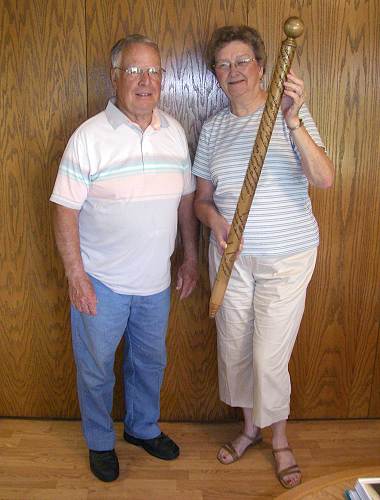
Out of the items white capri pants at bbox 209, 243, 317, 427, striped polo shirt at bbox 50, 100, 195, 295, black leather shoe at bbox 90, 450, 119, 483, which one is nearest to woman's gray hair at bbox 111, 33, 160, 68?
striped polo shirt at bbox 50, 100, 195, 295

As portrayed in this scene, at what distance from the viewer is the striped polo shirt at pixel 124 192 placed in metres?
1.56

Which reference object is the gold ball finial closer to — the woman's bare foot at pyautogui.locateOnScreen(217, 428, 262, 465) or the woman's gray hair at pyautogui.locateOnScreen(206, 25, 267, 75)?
the woman's gray hair at pyautogui.locateOnScreen(206, 25, 267, 75)

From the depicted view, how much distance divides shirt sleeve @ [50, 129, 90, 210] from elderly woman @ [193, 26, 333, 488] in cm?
42

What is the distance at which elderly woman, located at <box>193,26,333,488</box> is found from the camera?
161 cm

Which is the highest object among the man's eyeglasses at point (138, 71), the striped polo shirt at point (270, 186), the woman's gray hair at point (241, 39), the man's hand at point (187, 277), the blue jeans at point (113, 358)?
the woman's gray hair at point (241, 39)

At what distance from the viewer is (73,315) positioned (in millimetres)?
1755

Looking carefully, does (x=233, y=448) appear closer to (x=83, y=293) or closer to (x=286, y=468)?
(x=286, y=468)

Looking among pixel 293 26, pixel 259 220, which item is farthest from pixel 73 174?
pixel 293 26

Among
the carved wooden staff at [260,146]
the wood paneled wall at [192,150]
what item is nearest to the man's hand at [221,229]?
the carved wooden staff at [260,146]

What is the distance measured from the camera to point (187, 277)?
190 cm

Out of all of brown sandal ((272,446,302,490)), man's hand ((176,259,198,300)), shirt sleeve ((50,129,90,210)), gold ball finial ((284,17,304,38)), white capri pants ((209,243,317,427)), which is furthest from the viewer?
man's hand ((176,259,198,300))

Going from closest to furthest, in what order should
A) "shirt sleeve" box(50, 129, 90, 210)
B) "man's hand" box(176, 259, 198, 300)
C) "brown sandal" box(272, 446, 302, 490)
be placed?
"shirt sleeve" box(50, 129, 90, 210)
"brown sandal" box(272, 446, 302, 490)
"man's hand" box(176, 259, 198, 300)

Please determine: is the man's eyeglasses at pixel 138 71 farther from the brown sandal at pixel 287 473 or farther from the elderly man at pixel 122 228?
the brown sandal at pixel 287 473

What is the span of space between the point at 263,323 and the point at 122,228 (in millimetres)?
562
